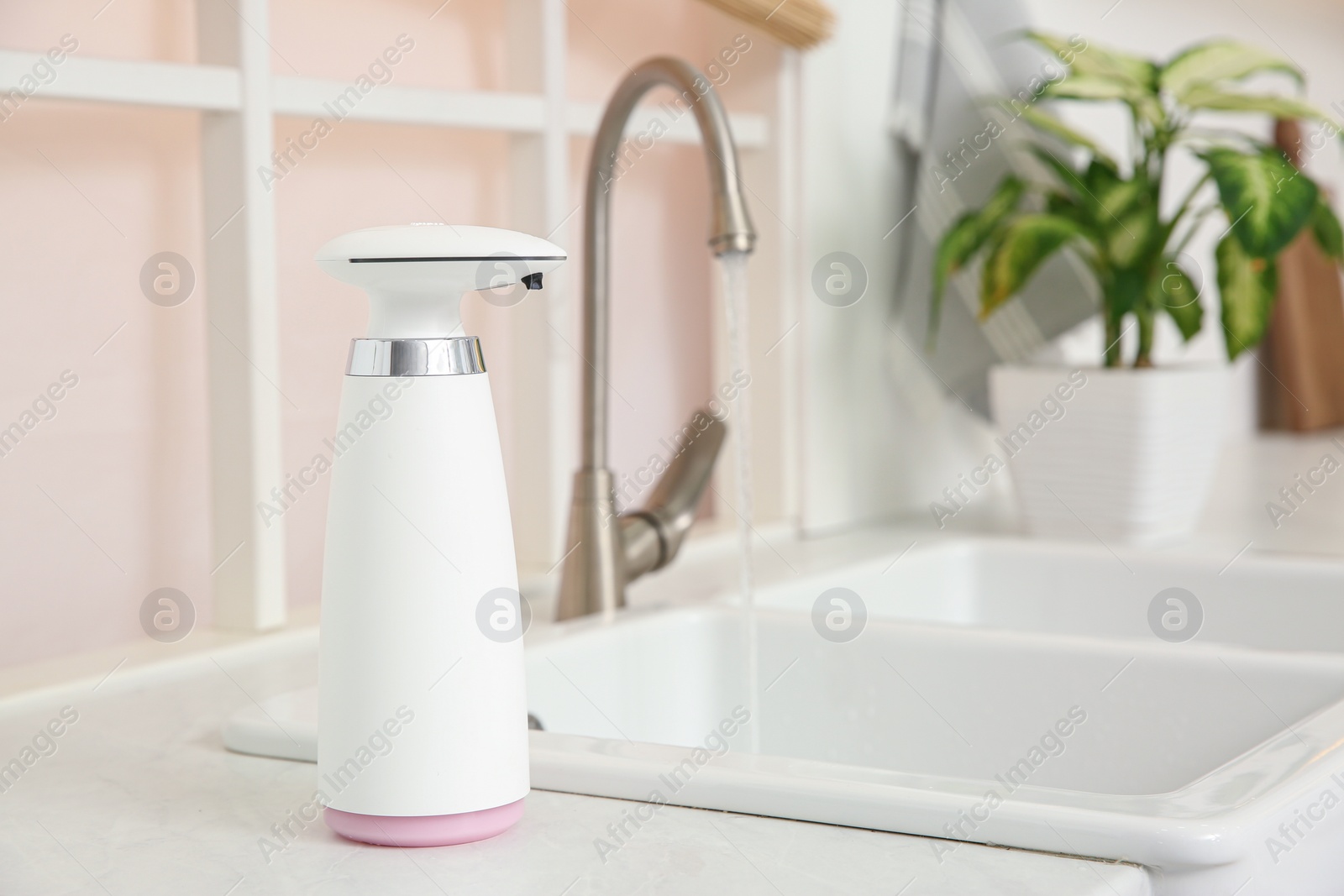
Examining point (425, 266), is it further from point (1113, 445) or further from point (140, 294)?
point (1113, 445)

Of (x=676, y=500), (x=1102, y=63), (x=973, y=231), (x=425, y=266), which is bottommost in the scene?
(x=676, y=500)

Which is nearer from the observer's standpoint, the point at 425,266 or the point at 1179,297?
the point at 425,266

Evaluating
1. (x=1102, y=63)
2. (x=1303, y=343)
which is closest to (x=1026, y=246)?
(x=1102, y=63)

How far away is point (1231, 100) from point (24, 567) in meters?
1.01

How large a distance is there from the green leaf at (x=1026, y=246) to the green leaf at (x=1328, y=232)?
20cm

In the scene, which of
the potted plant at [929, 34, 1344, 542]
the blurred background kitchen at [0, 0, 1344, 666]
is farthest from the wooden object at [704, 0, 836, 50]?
the potted plant at [929, 34, 1344, 542]

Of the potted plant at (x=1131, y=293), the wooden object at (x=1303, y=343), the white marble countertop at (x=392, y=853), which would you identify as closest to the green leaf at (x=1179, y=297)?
the potted plant at (x=1131, y=293)

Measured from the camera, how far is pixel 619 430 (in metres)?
1.32

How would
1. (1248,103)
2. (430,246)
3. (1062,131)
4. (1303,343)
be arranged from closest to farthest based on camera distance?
(430,246) → (1248,103) → (1062,131) → (1303,343)

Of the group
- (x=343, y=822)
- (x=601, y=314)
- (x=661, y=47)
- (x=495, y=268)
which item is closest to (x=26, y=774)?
(x=343, y=822)

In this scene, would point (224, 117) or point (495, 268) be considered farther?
point (224, 117)

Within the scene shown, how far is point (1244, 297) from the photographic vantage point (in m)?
1.21

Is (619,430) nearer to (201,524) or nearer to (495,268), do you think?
(201,524)

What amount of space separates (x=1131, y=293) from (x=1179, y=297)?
41 mm
